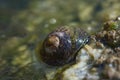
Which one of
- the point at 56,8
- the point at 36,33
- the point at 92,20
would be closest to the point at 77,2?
the point at 56,8

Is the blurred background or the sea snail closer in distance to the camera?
the sea snail

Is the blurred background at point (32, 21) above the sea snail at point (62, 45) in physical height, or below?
above

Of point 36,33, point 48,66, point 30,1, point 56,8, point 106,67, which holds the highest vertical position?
point 30,1

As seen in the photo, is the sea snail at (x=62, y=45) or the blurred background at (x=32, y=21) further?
the blurred background at (x=32, y=21)

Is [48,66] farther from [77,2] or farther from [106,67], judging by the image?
[77,2]

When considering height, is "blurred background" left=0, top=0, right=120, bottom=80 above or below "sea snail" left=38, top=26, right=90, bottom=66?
above
